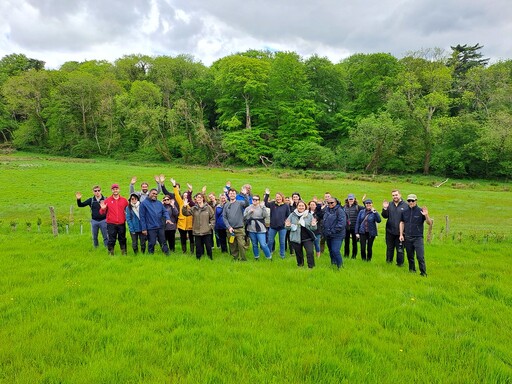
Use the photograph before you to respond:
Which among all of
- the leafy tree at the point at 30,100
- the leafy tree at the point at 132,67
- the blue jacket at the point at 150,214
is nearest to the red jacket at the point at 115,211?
the blue jacket at the point at 150,214

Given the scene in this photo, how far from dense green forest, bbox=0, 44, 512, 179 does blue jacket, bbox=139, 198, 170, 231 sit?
3842 centimetres

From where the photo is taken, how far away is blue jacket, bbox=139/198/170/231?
9367 millimetres

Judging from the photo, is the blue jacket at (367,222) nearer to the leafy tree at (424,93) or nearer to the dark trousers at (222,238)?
the dark trousers at (222,238)

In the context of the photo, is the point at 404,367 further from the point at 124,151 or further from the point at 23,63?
the point at 23,63

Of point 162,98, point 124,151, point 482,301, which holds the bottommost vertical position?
A: point 482,301

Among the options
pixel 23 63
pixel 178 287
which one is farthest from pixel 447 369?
pixel 23 63

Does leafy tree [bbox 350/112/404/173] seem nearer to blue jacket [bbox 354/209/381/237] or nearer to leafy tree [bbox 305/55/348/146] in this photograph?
leafy tree [bbox 305/55/348/146]

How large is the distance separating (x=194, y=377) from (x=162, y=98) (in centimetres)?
6151

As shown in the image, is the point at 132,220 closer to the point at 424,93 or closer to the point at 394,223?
the point at 394,223

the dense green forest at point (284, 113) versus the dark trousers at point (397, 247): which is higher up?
the dense green forest at point (284, 113)

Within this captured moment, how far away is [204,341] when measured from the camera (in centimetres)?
481

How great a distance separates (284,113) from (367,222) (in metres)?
45.9

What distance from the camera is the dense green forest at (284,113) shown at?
43.5 metres

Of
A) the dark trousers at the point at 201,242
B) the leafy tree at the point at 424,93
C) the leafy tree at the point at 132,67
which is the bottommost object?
the dark trousers at the point at 201,242
